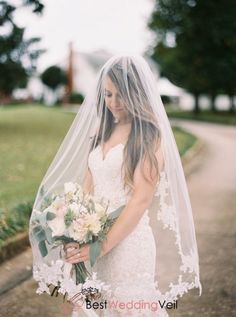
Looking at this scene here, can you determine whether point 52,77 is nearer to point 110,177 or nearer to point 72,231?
point 110,177

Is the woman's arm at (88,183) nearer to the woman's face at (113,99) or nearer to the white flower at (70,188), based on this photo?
the white flower at (70,188)

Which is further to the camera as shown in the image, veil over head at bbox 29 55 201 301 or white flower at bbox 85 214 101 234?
veil over head at bbox 29 55 201 301

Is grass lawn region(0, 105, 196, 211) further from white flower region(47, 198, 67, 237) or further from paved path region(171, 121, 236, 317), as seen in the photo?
white flower region(47, 198, 67, 237)

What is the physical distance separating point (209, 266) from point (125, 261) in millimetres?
3096

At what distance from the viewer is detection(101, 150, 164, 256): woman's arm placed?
2.85 m

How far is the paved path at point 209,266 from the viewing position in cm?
474

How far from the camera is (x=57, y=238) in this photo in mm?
2818

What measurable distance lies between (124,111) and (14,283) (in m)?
2.98

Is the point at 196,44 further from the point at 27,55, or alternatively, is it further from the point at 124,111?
the point at 124,111

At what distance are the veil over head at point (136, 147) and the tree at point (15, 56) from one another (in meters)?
18.4

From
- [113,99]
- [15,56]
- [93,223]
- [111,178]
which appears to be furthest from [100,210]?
[15,56]

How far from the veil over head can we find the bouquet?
3.6 inches

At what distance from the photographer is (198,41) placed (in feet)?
120

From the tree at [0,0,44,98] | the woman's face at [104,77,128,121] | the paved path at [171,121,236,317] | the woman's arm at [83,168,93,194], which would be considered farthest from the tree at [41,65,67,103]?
the woman's face at [104,77,128,121]
